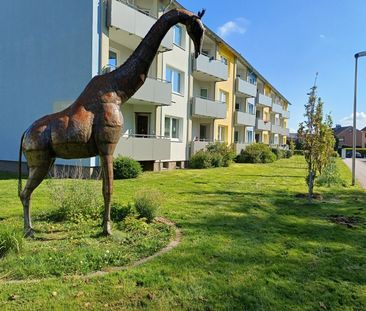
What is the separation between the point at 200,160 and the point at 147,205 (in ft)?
58.3

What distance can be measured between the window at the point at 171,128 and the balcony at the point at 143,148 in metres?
2.79

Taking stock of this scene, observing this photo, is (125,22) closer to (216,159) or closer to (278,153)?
(216,159)

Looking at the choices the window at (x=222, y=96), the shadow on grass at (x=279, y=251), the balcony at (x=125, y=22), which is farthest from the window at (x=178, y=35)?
the shadow on grass at (x=279, y=251)

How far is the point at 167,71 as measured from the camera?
23516 mm

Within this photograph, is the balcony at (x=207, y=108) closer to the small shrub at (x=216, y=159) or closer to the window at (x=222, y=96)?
the small shrub at (x=216, y=159)

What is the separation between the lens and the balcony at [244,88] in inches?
1418

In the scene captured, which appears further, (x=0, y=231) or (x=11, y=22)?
(x=11, y=22)

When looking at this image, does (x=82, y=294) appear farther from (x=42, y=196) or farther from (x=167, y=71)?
(x=167, y=71)

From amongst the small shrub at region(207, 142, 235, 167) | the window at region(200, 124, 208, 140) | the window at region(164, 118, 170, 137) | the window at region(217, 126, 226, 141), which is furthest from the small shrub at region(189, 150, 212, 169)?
the window at region(217, 126, 226, 141)

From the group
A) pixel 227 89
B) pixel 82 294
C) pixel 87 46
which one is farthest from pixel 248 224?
pixel 227 89

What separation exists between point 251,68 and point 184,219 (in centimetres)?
3673

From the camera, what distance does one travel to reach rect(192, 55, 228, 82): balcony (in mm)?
26438

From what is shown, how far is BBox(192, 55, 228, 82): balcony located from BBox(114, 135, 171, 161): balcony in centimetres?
805

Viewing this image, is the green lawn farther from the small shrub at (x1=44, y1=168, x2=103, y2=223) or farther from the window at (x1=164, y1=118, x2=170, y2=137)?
the window at (x1=164, y1=118, x2=170, y2=137)
